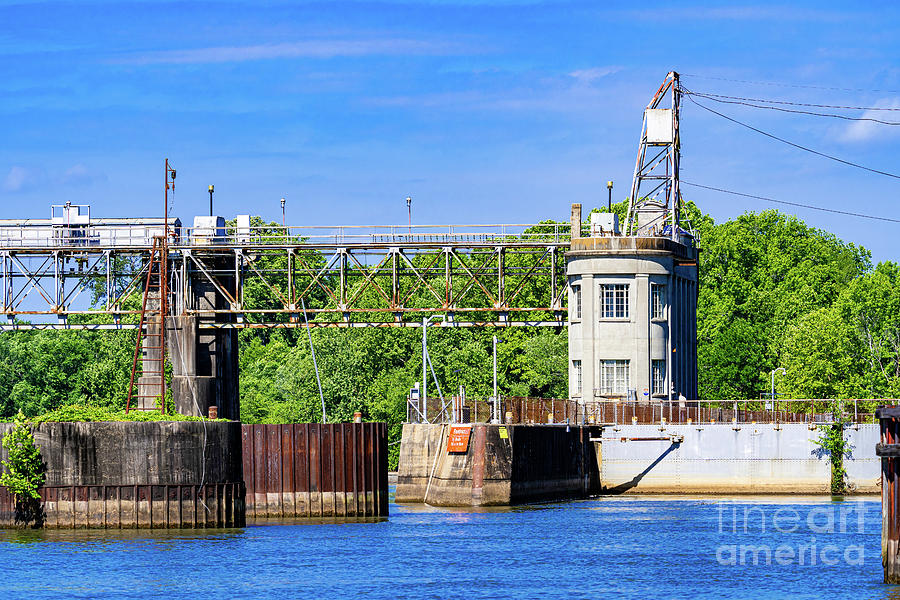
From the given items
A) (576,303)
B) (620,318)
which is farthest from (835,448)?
(576,303)

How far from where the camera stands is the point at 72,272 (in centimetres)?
10431

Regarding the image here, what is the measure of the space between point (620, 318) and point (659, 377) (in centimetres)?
469

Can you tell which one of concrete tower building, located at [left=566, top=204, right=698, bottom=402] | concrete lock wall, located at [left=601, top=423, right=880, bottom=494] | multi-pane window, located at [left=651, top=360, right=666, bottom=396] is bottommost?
concrete lock wall, located at [left=601, top=423, right=880, bottom=494]

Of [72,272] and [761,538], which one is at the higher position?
[72,272]

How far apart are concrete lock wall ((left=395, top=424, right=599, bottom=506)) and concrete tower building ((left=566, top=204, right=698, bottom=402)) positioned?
4.41 m

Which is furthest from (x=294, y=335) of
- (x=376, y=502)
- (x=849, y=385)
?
(x=376, y=502)

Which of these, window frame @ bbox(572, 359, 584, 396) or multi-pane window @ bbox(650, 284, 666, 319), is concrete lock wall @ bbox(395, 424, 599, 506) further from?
multi-pane window @ bbox(650, 284, 666, 319)

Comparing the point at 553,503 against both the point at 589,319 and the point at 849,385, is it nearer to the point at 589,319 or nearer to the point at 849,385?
the point at 589,319

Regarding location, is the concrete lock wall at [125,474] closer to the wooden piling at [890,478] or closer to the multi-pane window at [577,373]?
the wooden piling at [890,478]

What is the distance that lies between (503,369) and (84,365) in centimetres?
3921

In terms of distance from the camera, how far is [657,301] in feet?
329

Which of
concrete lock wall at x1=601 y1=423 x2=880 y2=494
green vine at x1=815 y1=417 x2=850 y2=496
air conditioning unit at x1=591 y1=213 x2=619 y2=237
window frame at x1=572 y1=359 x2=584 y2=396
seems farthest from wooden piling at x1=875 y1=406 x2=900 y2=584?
air conditioning unit at x1=591 y1=213 x2=619 y2=237

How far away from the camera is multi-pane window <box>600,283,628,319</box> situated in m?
99.2

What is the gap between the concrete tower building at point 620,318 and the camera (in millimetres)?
99000
